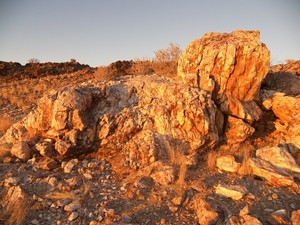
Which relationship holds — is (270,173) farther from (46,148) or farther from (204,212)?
(46,148)

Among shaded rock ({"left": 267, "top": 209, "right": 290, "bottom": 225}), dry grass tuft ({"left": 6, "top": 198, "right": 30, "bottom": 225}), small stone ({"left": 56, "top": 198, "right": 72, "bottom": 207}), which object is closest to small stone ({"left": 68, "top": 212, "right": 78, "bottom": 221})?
small stone ({"left": 56, "top": 198, "right": 72, "bottom": 207})

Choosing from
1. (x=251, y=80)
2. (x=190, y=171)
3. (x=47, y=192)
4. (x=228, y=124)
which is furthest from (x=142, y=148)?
(x=251, y=80)

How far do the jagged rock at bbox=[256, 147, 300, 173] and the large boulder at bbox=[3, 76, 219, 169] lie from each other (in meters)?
0.88

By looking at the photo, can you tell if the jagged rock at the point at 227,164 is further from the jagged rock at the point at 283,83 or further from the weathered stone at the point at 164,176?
the jagged rock at the point at 283,83

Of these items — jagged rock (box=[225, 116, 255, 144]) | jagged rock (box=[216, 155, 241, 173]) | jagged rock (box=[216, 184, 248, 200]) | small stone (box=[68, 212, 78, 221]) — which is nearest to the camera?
small stone (box=[68, 212, 78, 221])

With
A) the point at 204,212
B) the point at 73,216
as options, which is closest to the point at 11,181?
the point at 73,216

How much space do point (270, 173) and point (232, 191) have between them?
2.67 feet

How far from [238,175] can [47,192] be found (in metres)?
2.79

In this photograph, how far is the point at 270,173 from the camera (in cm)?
370

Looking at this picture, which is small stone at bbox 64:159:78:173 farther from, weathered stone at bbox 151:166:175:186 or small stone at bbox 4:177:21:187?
weathered stone at bbox 151:166:175:186

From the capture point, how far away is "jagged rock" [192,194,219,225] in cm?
281

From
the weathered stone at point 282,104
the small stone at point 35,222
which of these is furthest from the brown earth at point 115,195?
the weathered stone at point 282,104

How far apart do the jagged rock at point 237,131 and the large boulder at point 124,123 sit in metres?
0.43

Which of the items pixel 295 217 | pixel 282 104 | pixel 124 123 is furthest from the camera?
pixel 282 104
